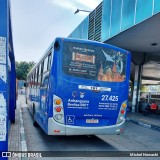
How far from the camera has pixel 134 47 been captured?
58.0ft

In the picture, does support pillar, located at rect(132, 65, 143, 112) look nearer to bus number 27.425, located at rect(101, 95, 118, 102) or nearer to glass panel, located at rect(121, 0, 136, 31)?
glass panel, located at rect(121, 0, 136, 31)

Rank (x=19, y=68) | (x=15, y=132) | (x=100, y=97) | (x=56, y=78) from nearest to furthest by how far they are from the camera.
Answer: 1. (x=56, y=78)
2. (x=100, y=97)
3. (x=15, y=132)
4. (x=19, y=68)

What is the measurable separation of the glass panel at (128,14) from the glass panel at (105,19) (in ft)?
6.71

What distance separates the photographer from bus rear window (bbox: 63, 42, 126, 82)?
7000 mm

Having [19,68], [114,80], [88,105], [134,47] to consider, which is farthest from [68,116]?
[19,68]

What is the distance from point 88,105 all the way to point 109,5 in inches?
370

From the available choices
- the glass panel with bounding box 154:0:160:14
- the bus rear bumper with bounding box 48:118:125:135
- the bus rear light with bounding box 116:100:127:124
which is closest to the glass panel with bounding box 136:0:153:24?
the glass panel with bounding box 154:0:160:14

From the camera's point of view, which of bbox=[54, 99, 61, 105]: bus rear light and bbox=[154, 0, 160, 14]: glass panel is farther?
bbox=[154, 0, 160, 14]: glass panel

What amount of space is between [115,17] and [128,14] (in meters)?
1.71

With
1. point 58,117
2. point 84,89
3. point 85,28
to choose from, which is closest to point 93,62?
point 84,89

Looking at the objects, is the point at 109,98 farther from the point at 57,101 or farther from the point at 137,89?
the point at 137,89

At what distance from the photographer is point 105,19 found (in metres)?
15.5

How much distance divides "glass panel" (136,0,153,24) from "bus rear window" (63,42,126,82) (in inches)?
151

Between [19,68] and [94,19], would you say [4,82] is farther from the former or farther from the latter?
[19,68]
